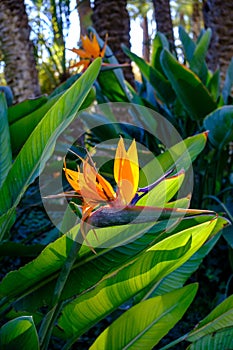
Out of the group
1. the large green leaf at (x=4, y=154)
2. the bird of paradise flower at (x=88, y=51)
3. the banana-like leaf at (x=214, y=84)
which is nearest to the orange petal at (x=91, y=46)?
the bird of paradise flower at (x=88, y=51)

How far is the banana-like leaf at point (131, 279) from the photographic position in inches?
48.4

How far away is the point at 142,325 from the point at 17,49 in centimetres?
244

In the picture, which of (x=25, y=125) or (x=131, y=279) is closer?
(x=131, y=279)

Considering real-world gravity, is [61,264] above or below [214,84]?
below

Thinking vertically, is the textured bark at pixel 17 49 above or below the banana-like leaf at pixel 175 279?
above

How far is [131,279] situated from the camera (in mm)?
1282

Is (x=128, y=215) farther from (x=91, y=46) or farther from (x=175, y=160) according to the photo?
(x=91, y=46)

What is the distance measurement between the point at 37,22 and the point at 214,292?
3.33 metres

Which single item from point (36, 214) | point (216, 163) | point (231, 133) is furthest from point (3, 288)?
point (36, 214)

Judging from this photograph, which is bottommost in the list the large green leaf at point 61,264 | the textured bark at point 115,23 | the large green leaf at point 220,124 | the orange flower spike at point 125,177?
the large green leaf at point 61,264

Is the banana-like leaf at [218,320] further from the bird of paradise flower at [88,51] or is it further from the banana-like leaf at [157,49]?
the banana-like leaf at [157,49]

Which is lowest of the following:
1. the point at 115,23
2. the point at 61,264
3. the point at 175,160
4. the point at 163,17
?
the point at 61,264

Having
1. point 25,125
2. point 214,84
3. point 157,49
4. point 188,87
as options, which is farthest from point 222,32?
point 25,125

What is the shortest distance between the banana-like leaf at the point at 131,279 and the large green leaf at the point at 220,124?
121 cm
